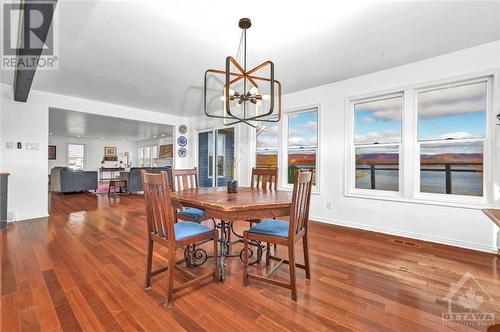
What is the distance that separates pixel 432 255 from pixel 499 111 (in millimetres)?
1848

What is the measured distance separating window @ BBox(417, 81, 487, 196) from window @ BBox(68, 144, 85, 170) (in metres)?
14.2

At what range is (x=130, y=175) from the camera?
718cm

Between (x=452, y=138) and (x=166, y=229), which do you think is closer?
(x=166, y=229)

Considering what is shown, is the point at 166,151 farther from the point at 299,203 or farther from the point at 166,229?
the point at 299,203

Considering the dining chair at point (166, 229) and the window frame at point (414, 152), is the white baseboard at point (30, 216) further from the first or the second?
the window frame at point (414, 152)

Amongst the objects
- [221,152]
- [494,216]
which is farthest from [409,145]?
[221,152]

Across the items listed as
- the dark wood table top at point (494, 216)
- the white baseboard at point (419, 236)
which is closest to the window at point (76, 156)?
the white baseboard at point (419, 236)

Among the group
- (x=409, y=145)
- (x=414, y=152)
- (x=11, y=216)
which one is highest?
(x=409, y=145)

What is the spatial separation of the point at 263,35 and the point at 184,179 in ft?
6.57

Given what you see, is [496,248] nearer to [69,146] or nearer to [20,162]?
[20,162]

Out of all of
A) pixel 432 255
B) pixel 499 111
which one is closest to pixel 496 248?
pixel 432 255

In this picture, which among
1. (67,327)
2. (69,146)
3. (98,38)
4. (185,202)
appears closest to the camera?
(67,327)

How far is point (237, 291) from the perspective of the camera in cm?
183

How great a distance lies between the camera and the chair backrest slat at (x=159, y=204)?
164cm
